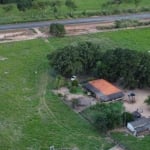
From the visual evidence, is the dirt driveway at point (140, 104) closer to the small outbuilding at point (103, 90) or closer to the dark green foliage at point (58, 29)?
the small outbuilding at point (103, 90)

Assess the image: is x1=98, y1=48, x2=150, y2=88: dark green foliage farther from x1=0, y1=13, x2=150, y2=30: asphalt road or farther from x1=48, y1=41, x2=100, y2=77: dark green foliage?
x1=0, y1=13, x2=150, y2=30: asphalt road

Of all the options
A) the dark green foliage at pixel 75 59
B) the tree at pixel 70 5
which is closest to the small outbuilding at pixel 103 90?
the dark green foliage at pixel 75 59

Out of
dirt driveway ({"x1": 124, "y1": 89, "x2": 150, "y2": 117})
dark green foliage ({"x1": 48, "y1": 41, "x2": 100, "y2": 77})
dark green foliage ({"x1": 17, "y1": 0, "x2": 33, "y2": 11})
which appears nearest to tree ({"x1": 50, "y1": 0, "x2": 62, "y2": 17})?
dark green foliage ({"x1": 17, "y1": 0, "x2": 33, "y2": 11})

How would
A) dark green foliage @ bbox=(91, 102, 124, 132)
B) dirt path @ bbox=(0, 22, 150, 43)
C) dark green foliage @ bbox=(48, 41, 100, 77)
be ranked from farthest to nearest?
dirt path @ bbox=(0, 22, 150, 43) → dark green foliage @ bbox=(48, 41, 100, 77) → dark green foliage @ bbox=(91, 102, 124, 132)

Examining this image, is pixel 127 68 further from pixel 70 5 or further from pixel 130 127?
pixel 70 5

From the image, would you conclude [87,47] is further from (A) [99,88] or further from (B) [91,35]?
(B) [91,35]

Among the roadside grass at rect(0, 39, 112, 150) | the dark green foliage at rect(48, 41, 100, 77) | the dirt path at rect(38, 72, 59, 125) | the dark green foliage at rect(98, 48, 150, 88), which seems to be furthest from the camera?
the dark green foliage at rect(48, 41, 100, 77)

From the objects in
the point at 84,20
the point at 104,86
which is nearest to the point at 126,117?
the point at 104,86
